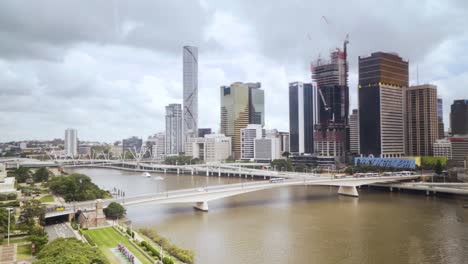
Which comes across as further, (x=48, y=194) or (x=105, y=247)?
(x=48, y=194)

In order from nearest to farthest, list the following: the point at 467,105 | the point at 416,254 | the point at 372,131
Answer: the point at 416,254
the point at 372,131
the point at 467,105

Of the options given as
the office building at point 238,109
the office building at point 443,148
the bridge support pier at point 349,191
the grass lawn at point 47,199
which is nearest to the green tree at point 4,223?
the grass lawn at point 47,199

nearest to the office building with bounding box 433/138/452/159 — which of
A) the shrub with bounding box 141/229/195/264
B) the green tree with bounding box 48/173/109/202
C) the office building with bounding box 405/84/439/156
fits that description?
the office building with bounding box 405/84/439/156

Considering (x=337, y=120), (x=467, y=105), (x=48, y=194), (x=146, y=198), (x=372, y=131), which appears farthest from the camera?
(x=467, y=105)

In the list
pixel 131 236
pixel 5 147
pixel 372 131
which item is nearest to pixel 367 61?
pixel 372 131

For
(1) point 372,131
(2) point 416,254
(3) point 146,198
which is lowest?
(2) point 416,254

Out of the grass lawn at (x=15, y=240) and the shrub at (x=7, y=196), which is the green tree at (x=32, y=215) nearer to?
the grass lawn at (x=15, y=240)

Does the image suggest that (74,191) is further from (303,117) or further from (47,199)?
(303,117)

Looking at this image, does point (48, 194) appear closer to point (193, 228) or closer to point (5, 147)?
point (193, 228)
